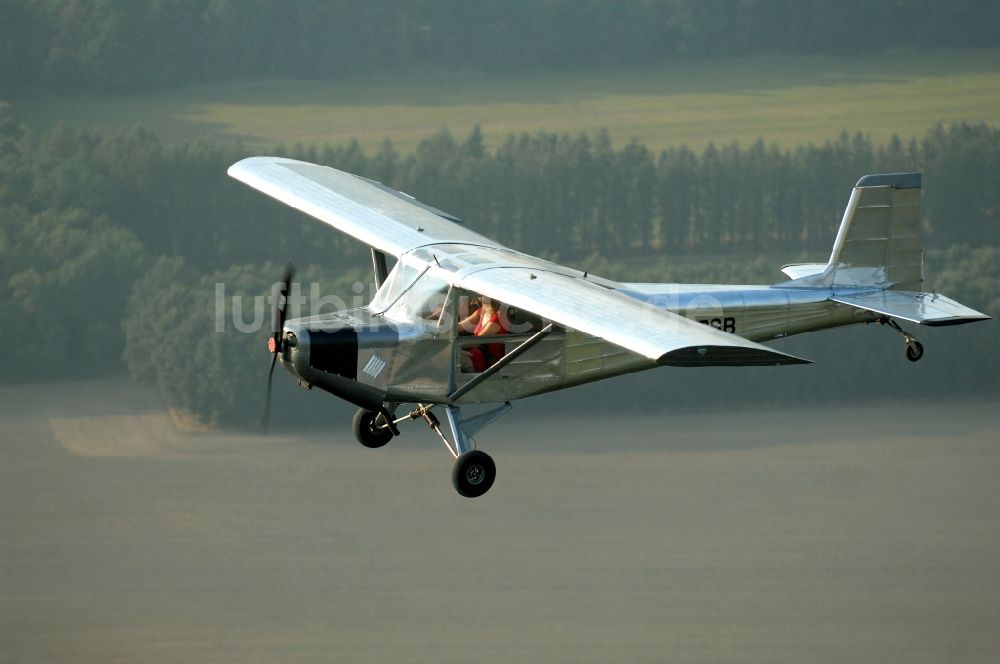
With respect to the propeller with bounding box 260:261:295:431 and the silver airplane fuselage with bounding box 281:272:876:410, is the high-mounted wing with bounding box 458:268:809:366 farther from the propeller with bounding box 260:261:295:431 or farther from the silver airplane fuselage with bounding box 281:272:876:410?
the propeller with bounding box 260:261:295:431

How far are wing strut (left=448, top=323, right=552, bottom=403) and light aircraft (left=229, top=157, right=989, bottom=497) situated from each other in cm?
2

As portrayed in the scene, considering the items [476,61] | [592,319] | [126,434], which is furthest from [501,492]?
[592,319]

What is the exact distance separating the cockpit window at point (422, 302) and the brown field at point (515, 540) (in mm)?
81207

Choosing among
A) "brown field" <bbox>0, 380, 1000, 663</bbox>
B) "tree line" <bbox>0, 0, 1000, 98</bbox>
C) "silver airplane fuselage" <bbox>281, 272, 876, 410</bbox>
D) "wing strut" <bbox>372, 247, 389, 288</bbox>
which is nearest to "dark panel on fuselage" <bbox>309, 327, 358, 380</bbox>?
"silver airplane fuselage" <bbox>281, 272, 876, 410</bbox>

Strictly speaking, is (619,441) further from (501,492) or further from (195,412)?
(195,412)

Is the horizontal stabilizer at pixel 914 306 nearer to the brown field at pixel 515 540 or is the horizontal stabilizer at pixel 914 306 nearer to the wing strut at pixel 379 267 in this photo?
the wing strut at pixel 379 267

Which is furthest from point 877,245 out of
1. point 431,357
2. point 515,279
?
point 431,357

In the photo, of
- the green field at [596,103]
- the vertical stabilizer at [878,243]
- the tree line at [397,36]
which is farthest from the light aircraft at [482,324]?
the tree line at [397,36]

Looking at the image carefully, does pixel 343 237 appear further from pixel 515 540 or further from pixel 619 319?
pixel 619 319

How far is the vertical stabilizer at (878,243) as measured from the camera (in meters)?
24.2

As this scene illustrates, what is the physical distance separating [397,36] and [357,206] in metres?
141

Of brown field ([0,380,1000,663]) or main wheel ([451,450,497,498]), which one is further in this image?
brown field ([0,380,1000,663])

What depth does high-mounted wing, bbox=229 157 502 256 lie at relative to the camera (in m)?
22.4

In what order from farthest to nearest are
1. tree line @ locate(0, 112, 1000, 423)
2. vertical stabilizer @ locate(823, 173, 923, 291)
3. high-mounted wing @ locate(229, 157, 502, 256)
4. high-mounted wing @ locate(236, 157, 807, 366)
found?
1. tree line @ locate(0, 112, 1000, 423)
2. vertical stabilizer @ locate(823, 173, 923, 291)
3. high-mounted wing @ locate(229, 157, 502, 256)
4. high-mounted wing @ locate(236, 157, 807, 366)
